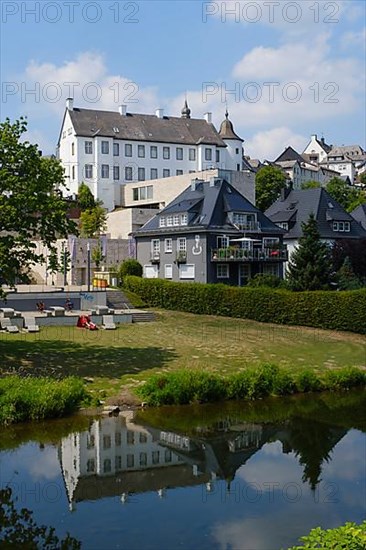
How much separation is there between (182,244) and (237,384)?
91.7ft

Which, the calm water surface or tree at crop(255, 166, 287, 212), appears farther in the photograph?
tree at crop(255, 166, 287, 212)

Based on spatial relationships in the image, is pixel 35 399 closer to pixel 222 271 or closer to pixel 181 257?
pixel 222 271

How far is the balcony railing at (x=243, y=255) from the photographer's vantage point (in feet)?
160

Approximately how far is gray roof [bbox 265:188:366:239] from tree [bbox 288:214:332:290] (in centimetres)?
1328

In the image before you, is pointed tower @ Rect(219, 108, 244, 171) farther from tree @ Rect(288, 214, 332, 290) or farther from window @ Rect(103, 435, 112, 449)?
window @ Rect(103, 435, 112, 449)

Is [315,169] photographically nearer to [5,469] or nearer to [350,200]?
[350,200]

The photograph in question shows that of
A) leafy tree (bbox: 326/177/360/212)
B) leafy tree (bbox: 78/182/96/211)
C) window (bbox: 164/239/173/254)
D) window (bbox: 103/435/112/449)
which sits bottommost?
window (bbox: 103/435/112/449)

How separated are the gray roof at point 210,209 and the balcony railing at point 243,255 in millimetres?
1733

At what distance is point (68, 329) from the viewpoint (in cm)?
3591

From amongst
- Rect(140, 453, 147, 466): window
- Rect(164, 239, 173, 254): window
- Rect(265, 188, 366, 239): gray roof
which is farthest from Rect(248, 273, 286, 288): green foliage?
Rect(140, 453, 147, 466): window

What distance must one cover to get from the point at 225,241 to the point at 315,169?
9422 centimetres

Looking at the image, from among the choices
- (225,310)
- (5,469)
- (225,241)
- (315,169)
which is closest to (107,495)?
(5,469)

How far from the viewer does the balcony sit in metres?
50.8

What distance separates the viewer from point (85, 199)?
77.6 m
